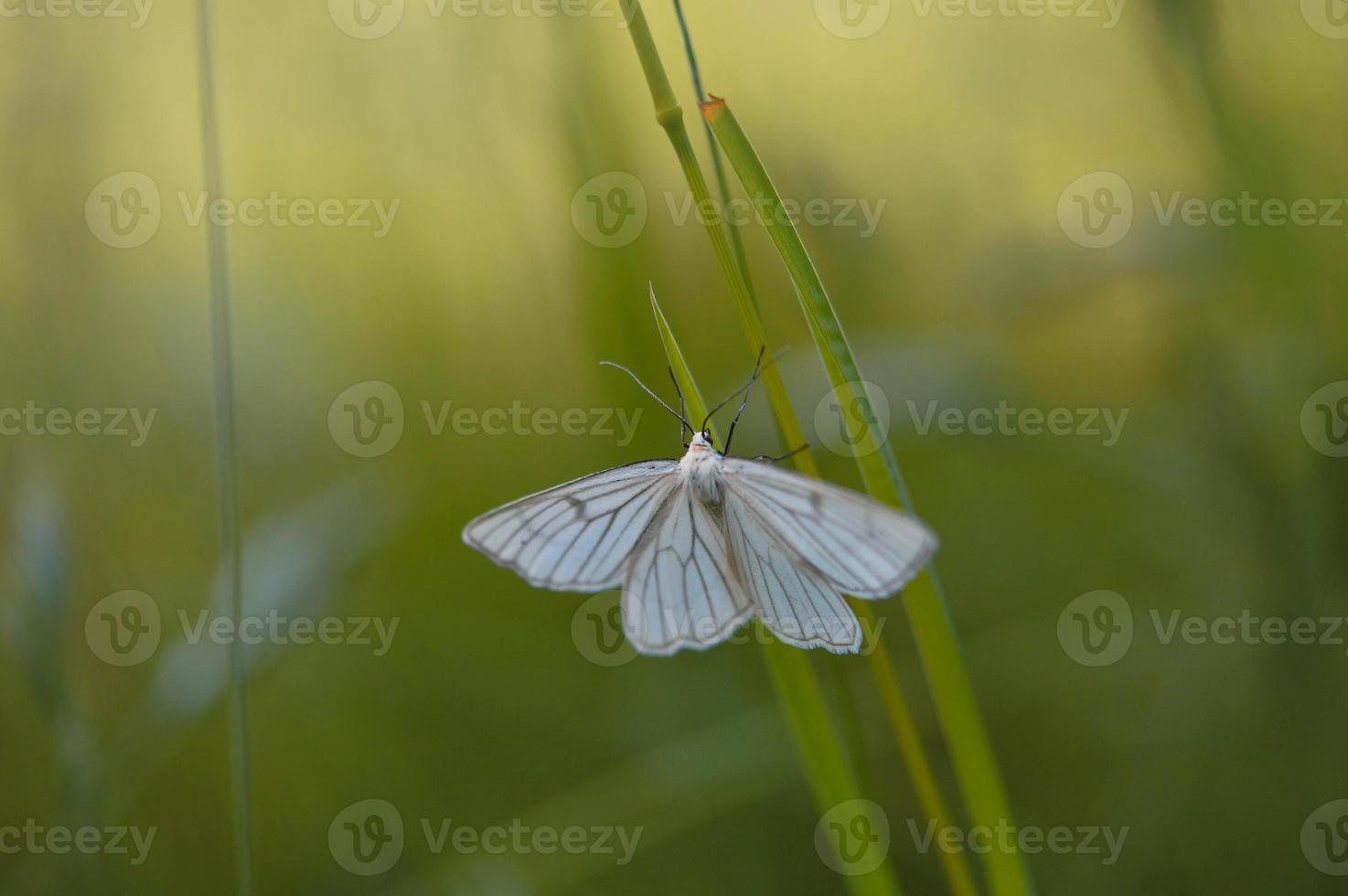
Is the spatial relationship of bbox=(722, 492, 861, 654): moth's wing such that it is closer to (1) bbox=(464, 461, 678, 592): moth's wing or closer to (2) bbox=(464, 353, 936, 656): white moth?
(2) bbox=(464, 353, 936, 656): white moth

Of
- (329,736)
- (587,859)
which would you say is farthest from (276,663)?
(587,859)

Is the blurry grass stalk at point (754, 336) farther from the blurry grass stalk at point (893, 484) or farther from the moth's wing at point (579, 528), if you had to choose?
the moth's wing at point (579, 528)

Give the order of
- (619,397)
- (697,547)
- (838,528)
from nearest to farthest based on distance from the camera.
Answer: (838,528) → (697,547) → (619,397)

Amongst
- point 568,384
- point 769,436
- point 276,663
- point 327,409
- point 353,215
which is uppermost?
point 353,215

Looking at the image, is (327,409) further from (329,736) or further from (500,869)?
(500,869)

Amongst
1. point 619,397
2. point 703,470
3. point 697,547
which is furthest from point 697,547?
point 619,397

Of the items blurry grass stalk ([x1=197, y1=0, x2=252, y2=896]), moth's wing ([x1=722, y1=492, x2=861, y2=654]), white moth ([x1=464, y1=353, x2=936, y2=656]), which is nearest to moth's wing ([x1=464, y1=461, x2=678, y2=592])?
white moth ([x1=464, y1=353, x2=936, y2=656])

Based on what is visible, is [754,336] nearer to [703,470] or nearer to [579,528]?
[703,470]
